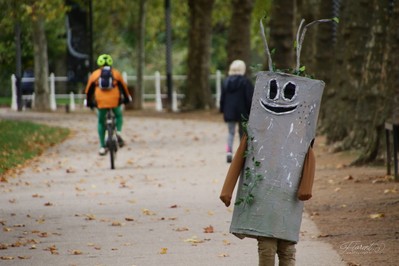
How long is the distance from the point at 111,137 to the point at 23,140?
21.3ft

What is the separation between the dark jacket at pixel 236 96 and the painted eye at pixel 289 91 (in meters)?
12.0

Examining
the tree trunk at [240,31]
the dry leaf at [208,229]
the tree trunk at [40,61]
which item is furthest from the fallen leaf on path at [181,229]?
the tree trunk at [40,61]

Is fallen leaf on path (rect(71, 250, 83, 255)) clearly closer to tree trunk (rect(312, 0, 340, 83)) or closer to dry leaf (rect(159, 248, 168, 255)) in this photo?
dry leaf (rect(159, 248, 168, 255))

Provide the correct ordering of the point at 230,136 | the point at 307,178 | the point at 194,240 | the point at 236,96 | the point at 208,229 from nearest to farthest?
the point at 307,178, the point at 194,240, the point at 208,229, the point at 236,96, the point at 230,136

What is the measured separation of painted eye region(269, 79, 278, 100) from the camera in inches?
304

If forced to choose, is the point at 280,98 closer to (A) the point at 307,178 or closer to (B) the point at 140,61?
(A) the point at 307,178

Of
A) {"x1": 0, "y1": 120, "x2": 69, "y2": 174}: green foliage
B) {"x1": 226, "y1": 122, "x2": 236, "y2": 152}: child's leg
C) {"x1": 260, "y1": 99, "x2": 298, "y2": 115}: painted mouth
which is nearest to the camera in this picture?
{"x1": 260, "y1": 99, "x2": 298, "y2": 115}: painted mouth

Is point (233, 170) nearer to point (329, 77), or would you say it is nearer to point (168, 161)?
point (168, 161)

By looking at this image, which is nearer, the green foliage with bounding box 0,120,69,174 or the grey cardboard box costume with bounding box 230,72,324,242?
the grey cardboard box costume with bounding box 230,72,324,242

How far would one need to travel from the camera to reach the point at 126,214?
42.7 feet

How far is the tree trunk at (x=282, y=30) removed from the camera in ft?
98.1

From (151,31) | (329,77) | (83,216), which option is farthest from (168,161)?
(151,31)

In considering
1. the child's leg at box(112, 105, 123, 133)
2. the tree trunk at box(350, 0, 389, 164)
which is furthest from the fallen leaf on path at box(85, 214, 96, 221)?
the child's leg at box(112, 105, 123, 133)

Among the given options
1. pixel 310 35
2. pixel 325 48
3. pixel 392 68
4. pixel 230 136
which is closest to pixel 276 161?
pixel 392 68
